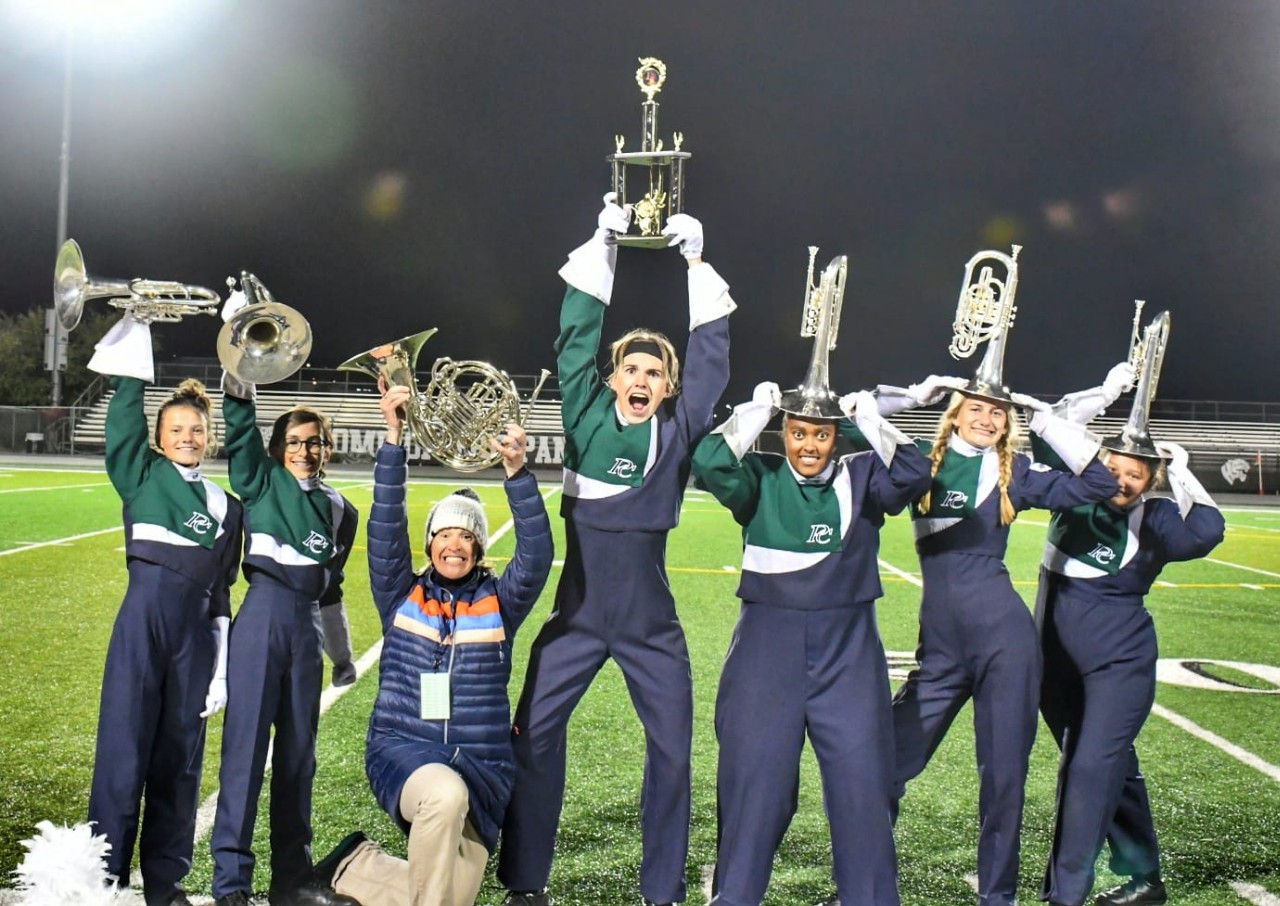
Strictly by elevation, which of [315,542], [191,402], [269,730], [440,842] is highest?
[191,402]

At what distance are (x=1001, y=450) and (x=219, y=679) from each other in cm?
224

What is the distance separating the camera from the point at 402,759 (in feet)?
9.14

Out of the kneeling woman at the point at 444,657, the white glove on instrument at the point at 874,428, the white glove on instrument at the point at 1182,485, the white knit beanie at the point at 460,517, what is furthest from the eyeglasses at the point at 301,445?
the white glove on instrument at the point at 1182,485

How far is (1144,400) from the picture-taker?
134 inches

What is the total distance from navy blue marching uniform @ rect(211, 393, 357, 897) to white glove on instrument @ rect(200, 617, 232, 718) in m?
0.03

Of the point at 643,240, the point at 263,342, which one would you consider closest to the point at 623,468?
the point at 643,240

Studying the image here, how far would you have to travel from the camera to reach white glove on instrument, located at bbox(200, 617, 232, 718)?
2943mm

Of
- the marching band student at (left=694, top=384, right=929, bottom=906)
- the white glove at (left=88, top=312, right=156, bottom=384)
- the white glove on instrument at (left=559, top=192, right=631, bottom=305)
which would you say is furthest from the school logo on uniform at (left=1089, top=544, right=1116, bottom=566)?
the white glove at (left=88, top=312, right=156, bottom=384)

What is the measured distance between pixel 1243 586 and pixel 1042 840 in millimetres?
8015

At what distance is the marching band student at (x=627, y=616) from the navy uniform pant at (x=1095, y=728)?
1091mm

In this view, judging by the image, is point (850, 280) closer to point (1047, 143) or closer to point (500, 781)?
point (1047, 143)

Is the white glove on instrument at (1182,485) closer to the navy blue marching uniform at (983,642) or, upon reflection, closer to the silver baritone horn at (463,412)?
the navy blue marching uniform at (983,642)

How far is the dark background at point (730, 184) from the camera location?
26.5 meters

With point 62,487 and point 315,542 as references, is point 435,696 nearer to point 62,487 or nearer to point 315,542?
point 315,542
